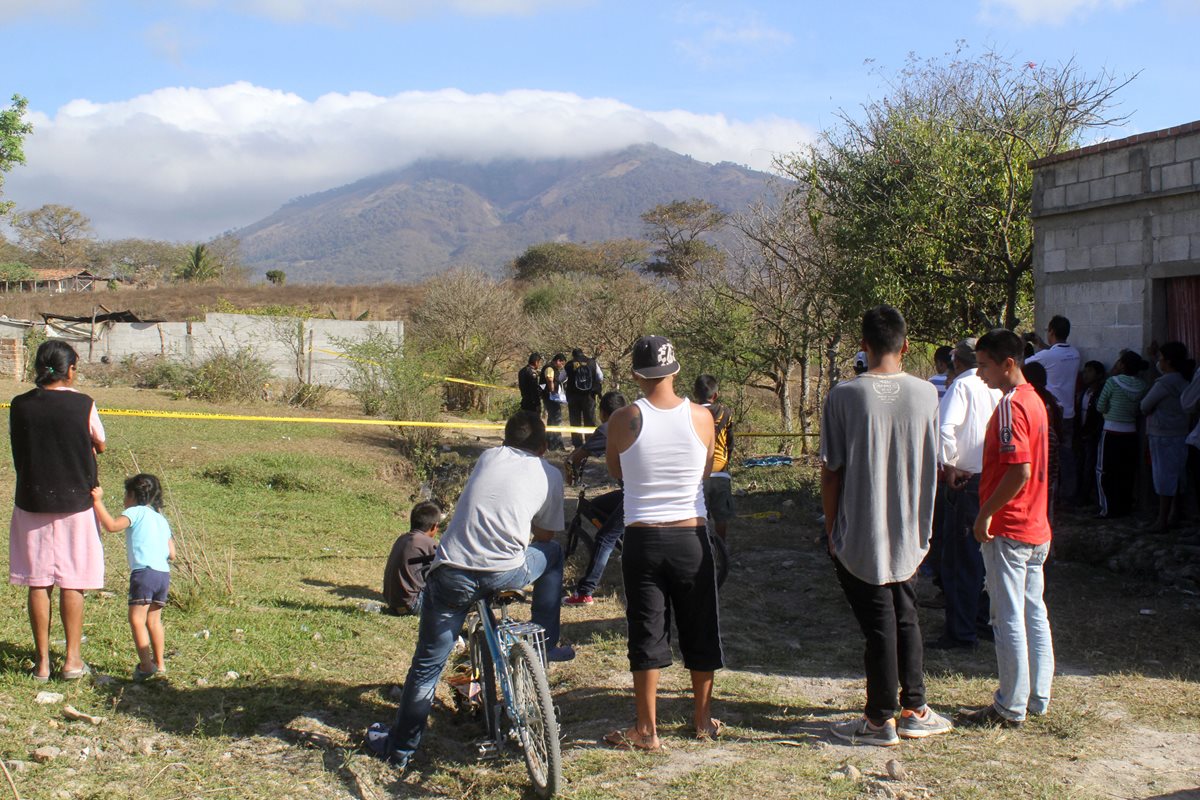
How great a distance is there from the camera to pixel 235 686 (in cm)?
561

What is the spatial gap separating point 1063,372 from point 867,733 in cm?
662

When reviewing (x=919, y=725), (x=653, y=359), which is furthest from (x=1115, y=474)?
(x=653, y=359)

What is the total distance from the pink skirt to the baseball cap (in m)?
2.95

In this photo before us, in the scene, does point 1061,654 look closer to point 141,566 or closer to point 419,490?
point 141,566

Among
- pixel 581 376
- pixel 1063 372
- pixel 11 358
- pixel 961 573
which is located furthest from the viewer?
pixel 11 358

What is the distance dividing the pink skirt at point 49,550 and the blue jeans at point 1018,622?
14.4 ft

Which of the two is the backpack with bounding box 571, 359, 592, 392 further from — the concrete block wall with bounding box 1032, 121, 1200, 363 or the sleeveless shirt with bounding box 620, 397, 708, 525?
the sleeveless shirt with bounding box 620, 397, 708, 525

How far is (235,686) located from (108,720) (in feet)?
2.41

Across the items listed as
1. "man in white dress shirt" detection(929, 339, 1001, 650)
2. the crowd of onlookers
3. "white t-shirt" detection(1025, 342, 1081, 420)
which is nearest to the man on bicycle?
"man in white dress shirt" detection(929, 339, 1001, 650)

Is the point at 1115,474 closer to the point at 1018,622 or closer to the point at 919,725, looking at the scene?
the point at 1018,622

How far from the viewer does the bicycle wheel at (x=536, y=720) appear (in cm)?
412

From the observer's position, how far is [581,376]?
54.4ft

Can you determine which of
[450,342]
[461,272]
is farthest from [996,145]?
[461,272]

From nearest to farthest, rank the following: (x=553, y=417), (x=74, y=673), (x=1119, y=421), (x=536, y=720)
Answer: (x=536, y=720), (x=74, y=673), (x=1119, y=421), (x=553, y=417)
